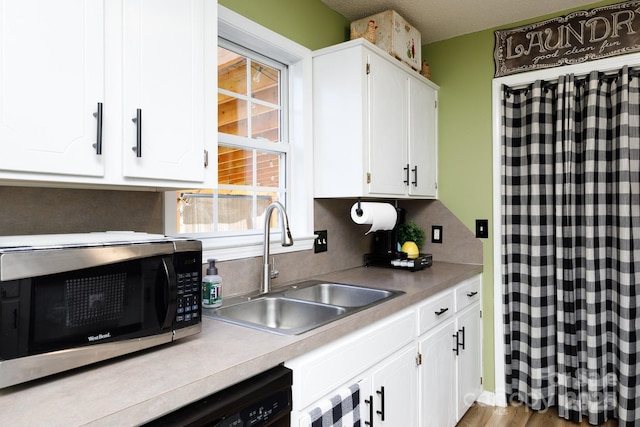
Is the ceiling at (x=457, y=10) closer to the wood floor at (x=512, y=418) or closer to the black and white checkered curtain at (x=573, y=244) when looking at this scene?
the black and white checkered curtain at (x=573, y=244)

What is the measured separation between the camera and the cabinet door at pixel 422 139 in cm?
257

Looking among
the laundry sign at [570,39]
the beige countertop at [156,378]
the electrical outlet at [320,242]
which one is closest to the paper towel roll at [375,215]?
the electrical outlet at [320,242]

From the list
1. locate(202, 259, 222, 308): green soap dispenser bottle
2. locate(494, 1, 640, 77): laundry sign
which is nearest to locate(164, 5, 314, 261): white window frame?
locate(202, 259, 222, 308): green soap dispenser bottle

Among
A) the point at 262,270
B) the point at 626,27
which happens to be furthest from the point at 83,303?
the point at 626,27

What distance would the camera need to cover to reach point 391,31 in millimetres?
2359

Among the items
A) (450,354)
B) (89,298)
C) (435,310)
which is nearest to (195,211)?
(89,298)

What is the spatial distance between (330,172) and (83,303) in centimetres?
145

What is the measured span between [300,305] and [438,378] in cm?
88

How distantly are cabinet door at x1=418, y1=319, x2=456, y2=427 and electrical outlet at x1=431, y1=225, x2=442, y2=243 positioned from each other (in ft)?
2.48

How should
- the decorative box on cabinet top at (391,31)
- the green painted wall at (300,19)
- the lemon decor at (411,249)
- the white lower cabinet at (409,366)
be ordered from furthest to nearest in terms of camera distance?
the lemon decor at (411,249) < the decorative box on cabinet top at (391,31) < the green painted wall at (300,19) < the white lower cabinet at (409,366)

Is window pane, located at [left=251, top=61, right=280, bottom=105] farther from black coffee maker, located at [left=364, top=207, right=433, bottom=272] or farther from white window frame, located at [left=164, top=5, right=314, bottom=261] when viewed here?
black coffee maker, located at [left=364, top=207, right=433, bottom=272]

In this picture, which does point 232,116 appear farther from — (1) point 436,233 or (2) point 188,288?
(1) point 436,233

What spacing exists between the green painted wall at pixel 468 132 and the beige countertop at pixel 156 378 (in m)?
1.62

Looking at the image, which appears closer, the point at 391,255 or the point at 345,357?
the point at 345,357
